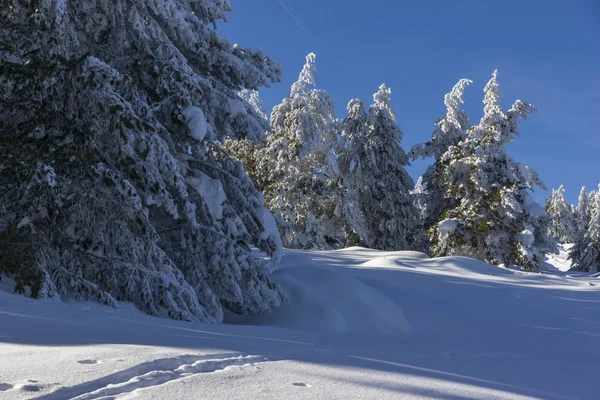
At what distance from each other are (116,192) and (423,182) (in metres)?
23.0

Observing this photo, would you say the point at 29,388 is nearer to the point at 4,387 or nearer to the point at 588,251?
the point at 4,387

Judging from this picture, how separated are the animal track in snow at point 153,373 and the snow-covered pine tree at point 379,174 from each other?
21719 millimetres

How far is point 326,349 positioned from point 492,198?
17586mm

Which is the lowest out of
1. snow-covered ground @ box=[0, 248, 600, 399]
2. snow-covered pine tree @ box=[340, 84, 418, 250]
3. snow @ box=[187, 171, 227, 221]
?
snow-covered ground @ box=[0, 248, 600, 399]

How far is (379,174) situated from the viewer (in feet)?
84.6

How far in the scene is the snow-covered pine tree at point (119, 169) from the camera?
5.53 meters

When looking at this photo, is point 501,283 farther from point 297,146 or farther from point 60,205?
point 297,146

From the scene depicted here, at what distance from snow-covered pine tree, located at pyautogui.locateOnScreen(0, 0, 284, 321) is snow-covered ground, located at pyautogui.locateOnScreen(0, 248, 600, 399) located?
2.08 feet

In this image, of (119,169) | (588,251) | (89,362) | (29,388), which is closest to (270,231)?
(119,169)

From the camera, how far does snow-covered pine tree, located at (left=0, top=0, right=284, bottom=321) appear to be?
553 centimetres

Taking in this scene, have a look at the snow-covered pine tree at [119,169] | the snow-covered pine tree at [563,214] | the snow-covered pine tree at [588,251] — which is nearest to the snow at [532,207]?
the snow-covered pine tree at [119,169]

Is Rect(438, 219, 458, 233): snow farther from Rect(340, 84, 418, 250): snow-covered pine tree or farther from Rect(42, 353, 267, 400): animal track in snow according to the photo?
Rect(42, 353, 267, 400): animal track in snow

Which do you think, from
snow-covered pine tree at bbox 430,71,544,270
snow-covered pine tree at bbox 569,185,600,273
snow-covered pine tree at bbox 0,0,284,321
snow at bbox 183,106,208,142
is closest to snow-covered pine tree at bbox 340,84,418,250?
snow-covered pine tree at bbox 430,71,544,270

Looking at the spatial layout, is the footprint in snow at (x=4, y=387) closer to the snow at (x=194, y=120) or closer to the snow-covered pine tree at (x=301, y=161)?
the snow at (x=194, y=120)
